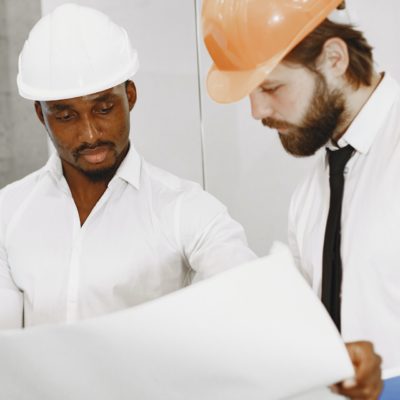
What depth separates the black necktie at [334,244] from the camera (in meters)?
1.33

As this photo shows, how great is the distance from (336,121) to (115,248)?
596 mm

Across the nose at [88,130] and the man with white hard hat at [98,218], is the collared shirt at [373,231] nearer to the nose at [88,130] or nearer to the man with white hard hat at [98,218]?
the man with white hard hat at [98,218]

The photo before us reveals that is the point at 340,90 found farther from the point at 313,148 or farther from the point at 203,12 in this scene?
the point at 203,12

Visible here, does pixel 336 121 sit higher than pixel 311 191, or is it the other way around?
pixel 336 121

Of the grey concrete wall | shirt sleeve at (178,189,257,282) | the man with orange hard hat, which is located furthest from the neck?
the grey concrete wall

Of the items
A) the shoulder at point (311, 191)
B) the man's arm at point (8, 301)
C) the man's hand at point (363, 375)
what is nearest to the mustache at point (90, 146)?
the man's arm at point (8, 301)

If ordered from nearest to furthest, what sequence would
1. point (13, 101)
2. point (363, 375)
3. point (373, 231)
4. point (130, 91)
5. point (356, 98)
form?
point (363, 375)
point (373, 231)
point (356, 98)
point (130, 91)
point (13, 101)

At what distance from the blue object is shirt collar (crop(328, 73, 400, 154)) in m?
0.54

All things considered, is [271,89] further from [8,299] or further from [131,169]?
[8,299]

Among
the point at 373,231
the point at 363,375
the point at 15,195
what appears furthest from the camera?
the point at 15,195

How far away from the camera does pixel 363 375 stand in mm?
900

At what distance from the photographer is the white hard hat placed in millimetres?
1539

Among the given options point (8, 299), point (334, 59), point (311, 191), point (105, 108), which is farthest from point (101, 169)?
point (334, 59)

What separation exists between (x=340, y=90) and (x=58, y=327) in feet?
2.65
